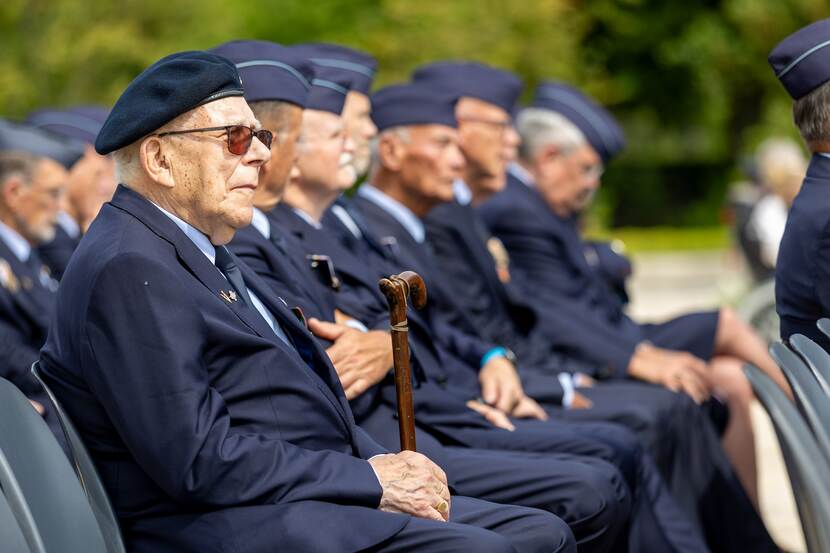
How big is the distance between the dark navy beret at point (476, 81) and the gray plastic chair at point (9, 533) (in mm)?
4186

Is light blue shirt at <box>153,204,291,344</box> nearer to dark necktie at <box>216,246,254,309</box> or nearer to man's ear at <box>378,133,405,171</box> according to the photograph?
dark necktie at <box>216,246,254,309</box>

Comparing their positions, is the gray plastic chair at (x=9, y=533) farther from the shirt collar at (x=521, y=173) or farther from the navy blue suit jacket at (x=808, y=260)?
the shirt collar at (x=521, y=173)

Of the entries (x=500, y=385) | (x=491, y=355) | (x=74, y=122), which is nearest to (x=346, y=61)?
(x=491, y=355)

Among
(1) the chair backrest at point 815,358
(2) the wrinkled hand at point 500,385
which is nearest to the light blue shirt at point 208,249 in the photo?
(1) the chair backrest at point 815,358

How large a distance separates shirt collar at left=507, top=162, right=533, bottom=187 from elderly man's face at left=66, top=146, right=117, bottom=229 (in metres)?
2.10

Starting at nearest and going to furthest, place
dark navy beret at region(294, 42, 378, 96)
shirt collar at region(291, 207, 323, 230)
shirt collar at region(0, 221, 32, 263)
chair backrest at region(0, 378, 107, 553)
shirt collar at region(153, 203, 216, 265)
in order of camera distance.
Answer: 1. chair backrest at region(0, 378, 107, 553)
2. shirt collar at region(153, 203, 216, 265)
3. shirt collar at region(291, 207, 323, 230)
4. dark navy beret at region(294, 42, 378, 96)
5. shirt collar at region(0, 221, 32, 263)

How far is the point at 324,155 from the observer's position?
15.9 feet

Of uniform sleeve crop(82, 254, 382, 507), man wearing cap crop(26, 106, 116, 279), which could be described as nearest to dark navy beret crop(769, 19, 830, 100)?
uniform sleeve crop(82, 254, 382, 507)

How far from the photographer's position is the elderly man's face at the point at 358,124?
549 cm

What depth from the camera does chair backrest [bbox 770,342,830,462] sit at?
344cm

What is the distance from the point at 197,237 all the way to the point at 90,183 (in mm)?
4203

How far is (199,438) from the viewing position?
304 centimetres

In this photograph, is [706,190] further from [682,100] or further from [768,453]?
[768,453]

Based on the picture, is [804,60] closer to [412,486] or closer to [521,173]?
[412,486]
